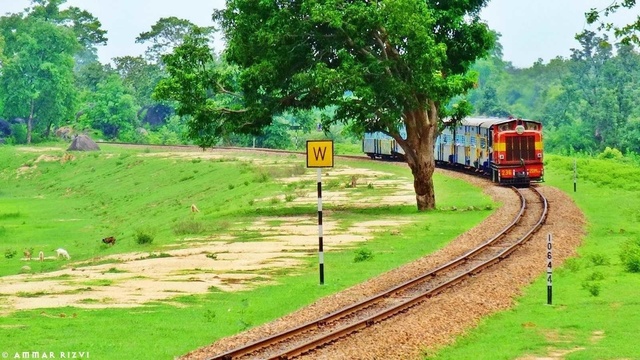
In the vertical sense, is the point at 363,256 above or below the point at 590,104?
below

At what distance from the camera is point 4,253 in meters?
45.5

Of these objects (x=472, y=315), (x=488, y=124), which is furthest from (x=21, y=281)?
(x=488, y=124)

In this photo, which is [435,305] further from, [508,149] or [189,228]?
[508,149]

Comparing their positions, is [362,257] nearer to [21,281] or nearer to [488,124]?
[21,281]

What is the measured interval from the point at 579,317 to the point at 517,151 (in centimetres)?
3229

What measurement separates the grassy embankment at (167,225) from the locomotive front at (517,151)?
6.40 feet

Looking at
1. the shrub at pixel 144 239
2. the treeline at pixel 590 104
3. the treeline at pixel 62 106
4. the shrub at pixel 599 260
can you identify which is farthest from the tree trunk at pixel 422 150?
the treeline at pixel 62 106

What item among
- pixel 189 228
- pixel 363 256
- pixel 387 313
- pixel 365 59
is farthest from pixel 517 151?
pixel 387 313

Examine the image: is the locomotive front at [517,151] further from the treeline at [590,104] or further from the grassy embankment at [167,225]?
the treeline at [590,104]

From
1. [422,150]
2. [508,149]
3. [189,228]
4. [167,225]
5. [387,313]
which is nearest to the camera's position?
[387,313]

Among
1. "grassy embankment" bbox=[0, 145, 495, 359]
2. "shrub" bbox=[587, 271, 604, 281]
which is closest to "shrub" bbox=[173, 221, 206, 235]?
"grassy embankment" bbox=[0, 145, 495, 359]

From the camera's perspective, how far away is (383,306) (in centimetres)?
2395

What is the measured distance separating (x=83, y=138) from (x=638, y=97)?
178 feet

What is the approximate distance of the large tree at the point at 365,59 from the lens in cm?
4262
